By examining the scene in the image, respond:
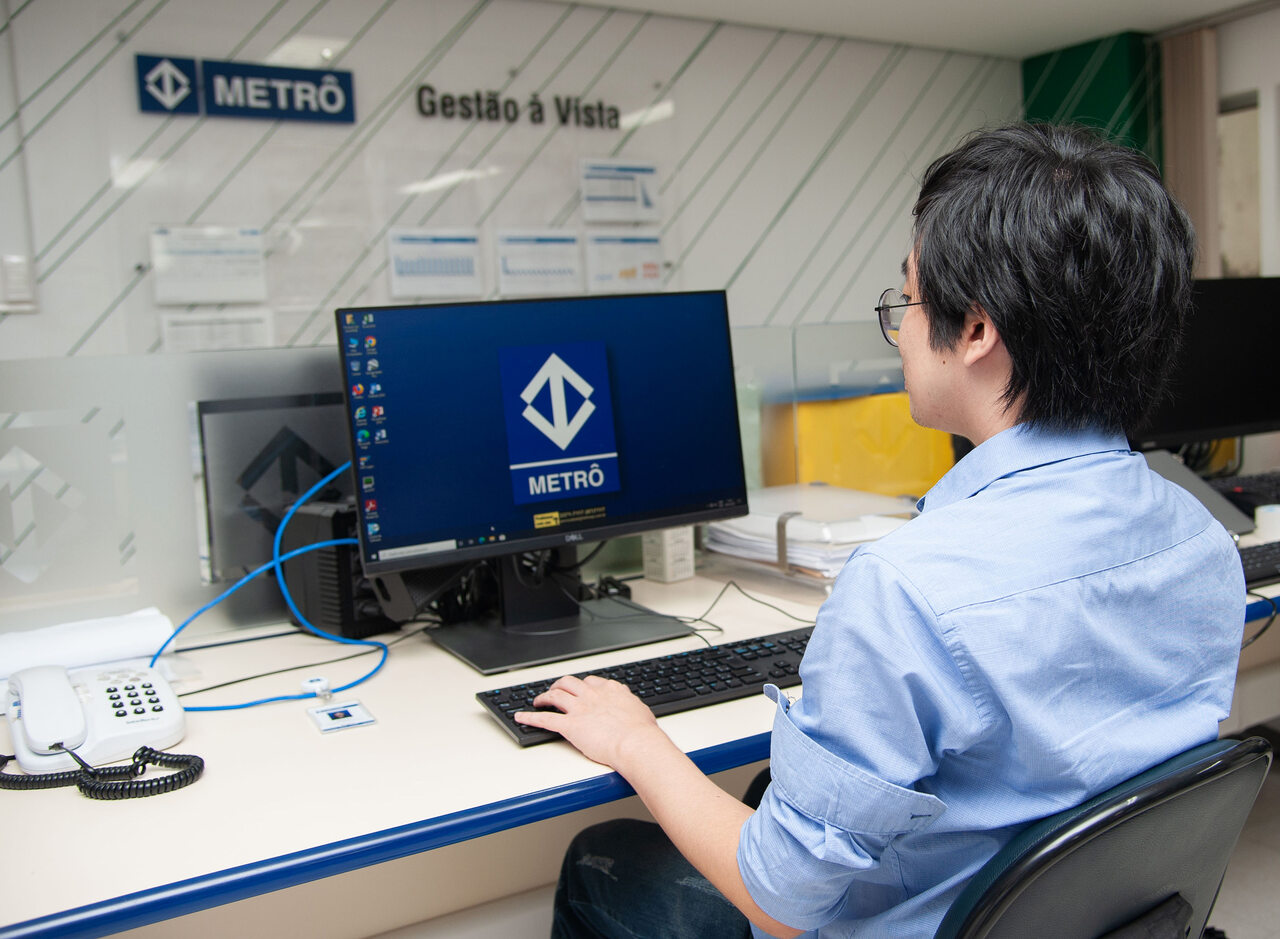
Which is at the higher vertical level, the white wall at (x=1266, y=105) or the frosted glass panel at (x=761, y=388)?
the white wall at (x=1266, y=105)

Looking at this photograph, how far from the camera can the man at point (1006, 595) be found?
0.72 meters

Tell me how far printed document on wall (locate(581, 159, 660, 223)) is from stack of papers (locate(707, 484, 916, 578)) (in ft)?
6.77

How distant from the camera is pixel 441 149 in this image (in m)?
3.55

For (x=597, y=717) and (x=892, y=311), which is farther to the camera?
(x=597, y=717)

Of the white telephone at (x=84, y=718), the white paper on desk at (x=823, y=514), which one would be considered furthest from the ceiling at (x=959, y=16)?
the white telephone at (x=84, y=718)

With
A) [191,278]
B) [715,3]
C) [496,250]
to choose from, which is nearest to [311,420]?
[191,278]

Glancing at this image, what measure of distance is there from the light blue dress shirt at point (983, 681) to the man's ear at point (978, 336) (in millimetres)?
68

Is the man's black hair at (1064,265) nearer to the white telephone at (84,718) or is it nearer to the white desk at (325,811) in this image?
the white desk at (325,811)

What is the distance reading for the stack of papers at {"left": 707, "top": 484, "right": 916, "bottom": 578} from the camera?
170 centimetres

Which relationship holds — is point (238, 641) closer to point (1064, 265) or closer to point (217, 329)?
point (1064, 265)

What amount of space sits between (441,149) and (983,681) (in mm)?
3242

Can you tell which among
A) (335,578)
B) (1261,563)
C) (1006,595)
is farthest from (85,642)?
(1261,563)

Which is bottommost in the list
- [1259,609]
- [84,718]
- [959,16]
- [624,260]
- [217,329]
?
[1259,609]

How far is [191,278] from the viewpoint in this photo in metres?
3.19
